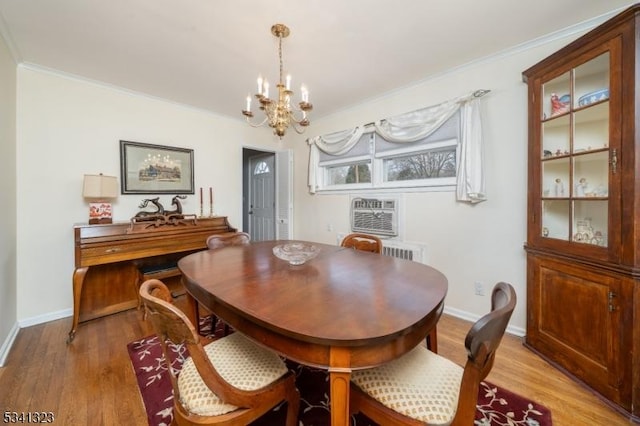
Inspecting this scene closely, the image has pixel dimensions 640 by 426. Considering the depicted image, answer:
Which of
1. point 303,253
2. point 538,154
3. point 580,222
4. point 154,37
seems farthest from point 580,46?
point 154,37

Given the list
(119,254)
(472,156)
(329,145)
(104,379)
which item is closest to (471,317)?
(472,156)

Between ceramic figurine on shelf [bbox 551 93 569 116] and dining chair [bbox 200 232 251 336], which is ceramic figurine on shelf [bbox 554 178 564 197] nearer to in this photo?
ceramic figurine on shelf [bbox 551 93 569 116]

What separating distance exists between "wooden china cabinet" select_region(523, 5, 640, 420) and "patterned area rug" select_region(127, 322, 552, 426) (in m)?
0.55

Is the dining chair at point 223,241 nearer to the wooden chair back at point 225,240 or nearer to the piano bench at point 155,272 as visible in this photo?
the wooden chair back at point 225,240

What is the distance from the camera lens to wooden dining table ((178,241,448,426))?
2.64 ft

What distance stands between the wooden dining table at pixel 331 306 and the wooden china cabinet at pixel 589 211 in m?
1.11

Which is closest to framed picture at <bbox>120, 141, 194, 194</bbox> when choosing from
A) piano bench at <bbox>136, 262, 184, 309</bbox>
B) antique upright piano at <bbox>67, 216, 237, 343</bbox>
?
antique upright piano at <bbox>67, 216, 237, 343</bbox>

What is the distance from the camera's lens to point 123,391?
5.05ft

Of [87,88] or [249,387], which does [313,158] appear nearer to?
[87,88]

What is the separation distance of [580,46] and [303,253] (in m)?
2.24

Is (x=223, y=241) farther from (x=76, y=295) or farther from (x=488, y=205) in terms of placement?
(x=488, y=205)

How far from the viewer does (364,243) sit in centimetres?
223

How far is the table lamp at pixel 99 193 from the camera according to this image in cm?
237

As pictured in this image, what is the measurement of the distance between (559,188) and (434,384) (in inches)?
71.1
